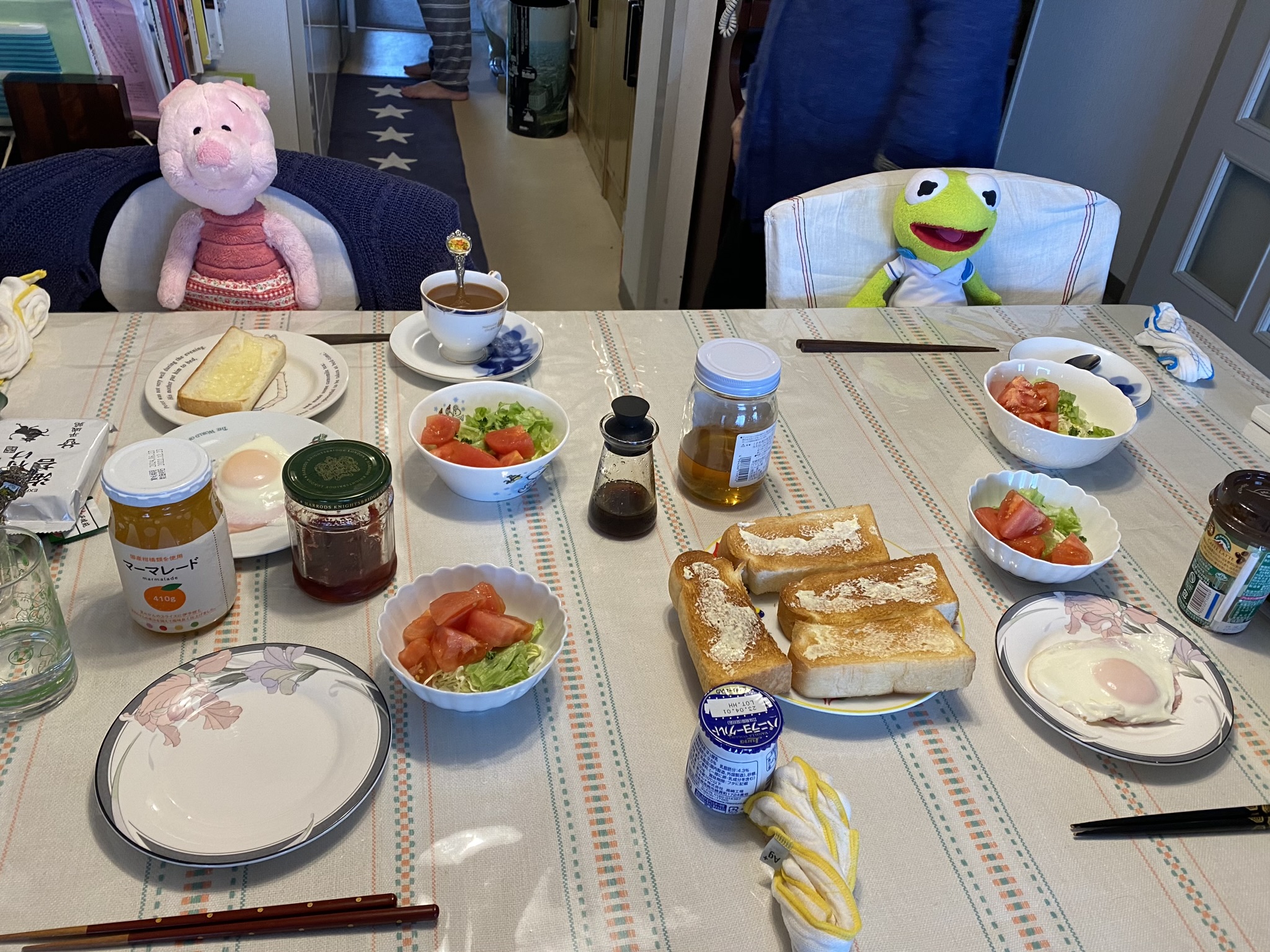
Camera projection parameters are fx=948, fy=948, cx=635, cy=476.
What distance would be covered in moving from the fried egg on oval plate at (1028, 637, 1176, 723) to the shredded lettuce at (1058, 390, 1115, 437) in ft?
1.14

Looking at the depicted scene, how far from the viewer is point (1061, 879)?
2.38ft

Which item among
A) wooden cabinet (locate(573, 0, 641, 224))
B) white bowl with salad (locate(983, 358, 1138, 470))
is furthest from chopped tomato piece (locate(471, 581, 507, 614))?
wooden cabinet (locate(573, 0, 641, 224))

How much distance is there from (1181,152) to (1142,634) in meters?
2.59

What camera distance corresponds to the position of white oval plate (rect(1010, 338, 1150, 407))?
52.6 inches

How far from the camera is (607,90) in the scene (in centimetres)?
384

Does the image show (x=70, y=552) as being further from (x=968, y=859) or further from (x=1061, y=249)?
(x=1061, y=249)

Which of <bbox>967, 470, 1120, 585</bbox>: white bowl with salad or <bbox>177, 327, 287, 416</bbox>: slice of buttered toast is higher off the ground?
<bbox>967, 470, 1120, 585</bbox>: white bowl with salad

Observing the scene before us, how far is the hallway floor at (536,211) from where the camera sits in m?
3.33

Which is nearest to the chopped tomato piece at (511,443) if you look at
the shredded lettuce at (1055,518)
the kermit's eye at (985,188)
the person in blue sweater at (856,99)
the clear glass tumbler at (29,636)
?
A: the clear glass tumbler at (29,636)

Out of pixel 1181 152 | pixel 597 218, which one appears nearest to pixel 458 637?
pixel 1181 152

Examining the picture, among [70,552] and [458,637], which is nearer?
[458,637]

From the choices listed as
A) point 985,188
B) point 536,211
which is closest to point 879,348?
point 985,188

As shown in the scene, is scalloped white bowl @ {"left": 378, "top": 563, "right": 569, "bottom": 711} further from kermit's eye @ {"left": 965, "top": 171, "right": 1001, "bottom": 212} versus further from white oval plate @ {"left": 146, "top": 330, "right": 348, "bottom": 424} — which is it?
kermit's eye @ {"left": 965, "top": 171, "right": 1001, "bottom": 212}

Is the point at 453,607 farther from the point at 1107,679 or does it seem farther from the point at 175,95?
the point at 175,95
